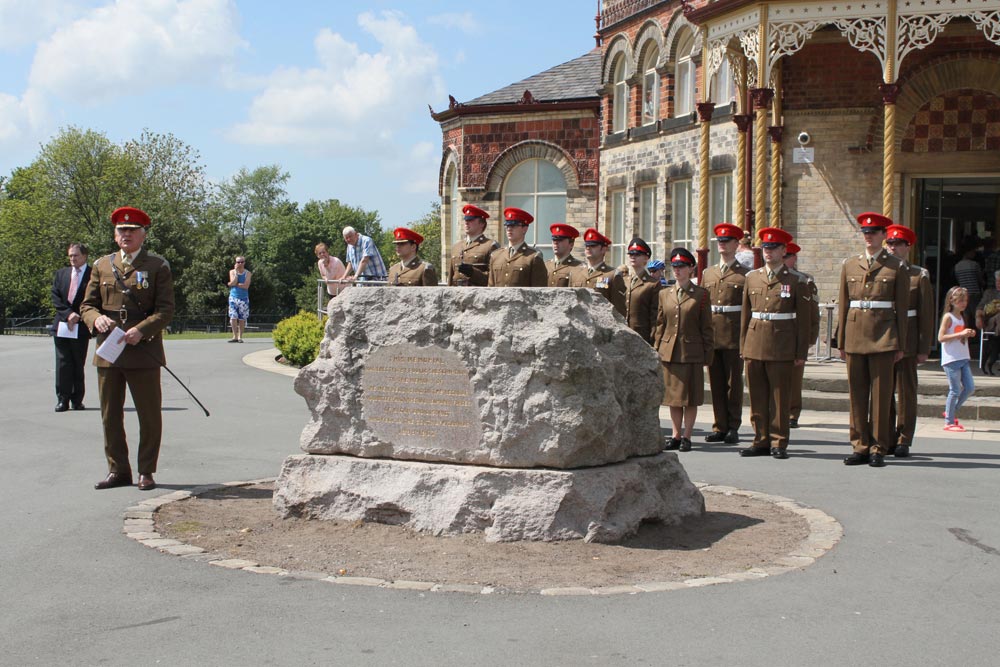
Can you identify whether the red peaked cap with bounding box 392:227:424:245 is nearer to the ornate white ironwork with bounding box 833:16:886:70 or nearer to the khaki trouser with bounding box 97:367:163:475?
the khaki trouser with bounding box 97:367:163:475

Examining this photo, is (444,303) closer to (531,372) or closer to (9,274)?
(531,372)

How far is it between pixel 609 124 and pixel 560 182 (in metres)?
2.00

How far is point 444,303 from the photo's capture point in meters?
7.18

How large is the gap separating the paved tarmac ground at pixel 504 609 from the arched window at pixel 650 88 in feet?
53.1

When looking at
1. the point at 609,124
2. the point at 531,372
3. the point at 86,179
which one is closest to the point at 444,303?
the point at 531,372

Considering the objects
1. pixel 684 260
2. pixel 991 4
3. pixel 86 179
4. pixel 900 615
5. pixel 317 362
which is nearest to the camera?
pixel 900 615

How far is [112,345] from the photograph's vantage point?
841 centimetres

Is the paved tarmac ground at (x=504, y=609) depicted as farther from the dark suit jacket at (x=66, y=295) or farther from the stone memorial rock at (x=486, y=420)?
the dark suit jacket at (x=66, y=295)

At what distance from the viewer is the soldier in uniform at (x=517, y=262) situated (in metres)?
10.7

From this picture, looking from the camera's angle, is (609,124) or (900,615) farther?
(609,124)

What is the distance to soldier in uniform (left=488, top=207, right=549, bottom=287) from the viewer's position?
35.0 ft

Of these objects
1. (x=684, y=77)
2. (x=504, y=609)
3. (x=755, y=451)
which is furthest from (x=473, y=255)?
(x=684, y=77)

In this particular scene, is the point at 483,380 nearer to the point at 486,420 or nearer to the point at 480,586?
the point at 486,420

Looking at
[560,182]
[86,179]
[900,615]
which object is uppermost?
[86,179]
